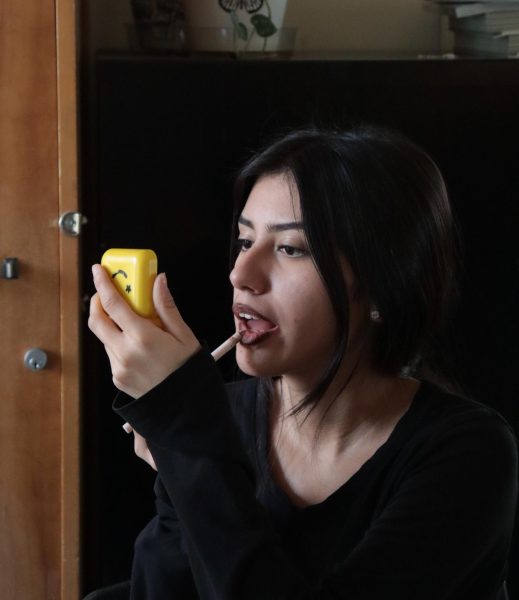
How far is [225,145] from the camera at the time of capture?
1955 millimetres

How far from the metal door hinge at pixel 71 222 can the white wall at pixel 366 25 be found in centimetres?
77

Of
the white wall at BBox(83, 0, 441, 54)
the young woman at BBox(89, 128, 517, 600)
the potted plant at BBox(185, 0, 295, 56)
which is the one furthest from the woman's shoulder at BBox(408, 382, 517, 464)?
the white wall at BBox(83, 0, 441, 54)

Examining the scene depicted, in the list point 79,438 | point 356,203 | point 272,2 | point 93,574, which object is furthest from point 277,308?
point 93,574

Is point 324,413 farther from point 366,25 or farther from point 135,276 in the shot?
point 366,25

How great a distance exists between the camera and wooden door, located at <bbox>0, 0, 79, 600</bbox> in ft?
6.13

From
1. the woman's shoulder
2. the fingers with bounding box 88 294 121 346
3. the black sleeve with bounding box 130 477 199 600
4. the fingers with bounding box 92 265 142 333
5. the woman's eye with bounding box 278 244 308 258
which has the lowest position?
the black sleeve with bounding box 130 477 199 600

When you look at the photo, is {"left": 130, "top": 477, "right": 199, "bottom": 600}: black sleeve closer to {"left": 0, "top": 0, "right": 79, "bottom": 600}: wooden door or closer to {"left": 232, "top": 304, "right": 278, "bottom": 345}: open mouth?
{"left": 232, "top": 304, "right": 278, "bottom": 345}: open mouth

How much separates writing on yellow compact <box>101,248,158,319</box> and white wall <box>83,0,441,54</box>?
1531 millimetres

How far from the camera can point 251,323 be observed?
113 centimetres

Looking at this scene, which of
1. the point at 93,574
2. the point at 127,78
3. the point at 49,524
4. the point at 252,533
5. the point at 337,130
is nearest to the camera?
the point at 252,533

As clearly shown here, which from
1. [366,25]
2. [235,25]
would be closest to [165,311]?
[235,25]

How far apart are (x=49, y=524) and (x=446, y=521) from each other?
3.95 ft

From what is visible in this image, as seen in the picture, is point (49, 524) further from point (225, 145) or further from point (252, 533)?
point (252, 533)

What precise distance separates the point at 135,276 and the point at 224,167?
104 cm
